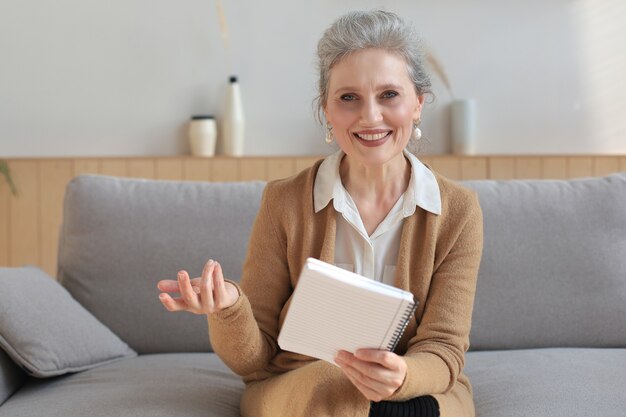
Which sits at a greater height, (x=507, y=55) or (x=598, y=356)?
(x=507, y=55)

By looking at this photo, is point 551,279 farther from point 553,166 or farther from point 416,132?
point 553,166

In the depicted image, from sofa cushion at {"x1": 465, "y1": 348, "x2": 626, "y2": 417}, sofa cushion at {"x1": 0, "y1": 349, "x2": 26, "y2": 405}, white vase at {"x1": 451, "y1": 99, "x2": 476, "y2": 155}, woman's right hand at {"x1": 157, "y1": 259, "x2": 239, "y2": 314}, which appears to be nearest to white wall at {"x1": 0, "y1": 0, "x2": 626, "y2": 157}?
white vase at {"x1": 451, "y1": 99, "x2": 476, "y2": 155}

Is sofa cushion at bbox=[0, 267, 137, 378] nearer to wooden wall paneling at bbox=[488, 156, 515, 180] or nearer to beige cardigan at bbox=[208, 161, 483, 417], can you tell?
beige cardigan at bbox=[208, 161, 483, 417]

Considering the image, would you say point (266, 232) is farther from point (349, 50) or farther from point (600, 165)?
point (600, 165)

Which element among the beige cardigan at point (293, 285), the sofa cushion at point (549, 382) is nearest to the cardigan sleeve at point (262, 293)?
the beige cardigan at point (293, 285)

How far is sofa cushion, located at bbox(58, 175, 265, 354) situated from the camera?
2.17 m

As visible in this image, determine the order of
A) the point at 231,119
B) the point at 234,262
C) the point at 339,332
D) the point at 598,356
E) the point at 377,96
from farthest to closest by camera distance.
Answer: the point at 231,119 → the point at 234,262 → the point at 598,356 → the point at 377,96 → the point at 339,332

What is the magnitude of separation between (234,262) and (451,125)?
5.52 ft

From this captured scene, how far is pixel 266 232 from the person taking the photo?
171 centimetres

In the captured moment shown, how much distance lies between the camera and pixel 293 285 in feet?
5.63

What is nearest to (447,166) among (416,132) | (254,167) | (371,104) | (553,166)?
(553,166)

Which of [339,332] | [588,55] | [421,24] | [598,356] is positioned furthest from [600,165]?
[339,332]

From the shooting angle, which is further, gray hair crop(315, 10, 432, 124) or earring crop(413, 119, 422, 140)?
earring crop(413, 119, 422, 140)

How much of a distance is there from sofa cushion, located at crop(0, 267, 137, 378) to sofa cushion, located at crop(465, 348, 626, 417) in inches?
35.2
